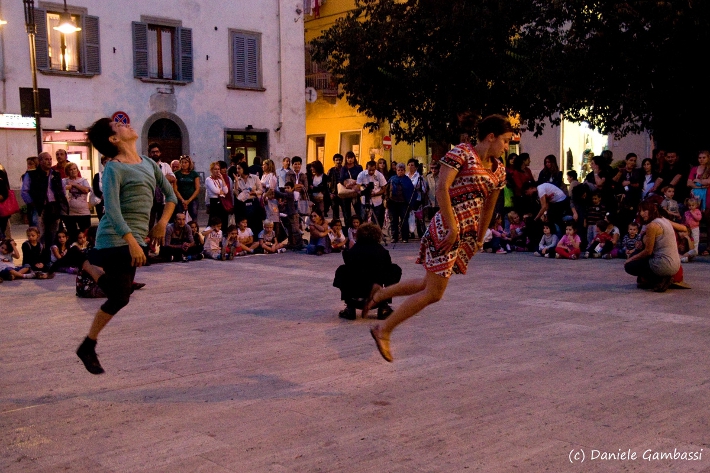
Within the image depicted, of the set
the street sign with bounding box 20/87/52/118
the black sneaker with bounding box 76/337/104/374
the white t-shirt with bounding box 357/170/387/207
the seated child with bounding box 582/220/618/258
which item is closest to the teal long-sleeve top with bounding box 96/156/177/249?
the black sneaker with bounding box 76/337/104/374

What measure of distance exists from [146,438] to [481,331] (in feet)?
12.2

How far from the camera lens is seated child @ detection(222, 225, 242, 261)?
14727mm

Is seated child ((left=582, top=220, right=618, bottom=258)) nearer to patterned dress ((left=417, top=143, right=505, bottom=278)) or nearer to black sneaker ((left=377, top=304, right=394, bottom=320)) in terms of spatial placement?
black sneaker ((left=377, top=304, right=394, bottom=320))

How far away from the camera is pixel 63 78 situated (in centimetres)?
2561

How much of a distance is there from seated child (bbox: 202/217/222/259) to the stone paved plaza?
475cm

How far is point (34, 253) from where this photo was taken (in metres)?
12.8

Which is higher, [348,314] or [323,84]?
→ [323,84]

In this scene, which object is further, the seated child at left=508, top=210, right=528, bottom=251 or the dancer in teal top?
the seated child at left=508, top=210, right=528, bottom=251

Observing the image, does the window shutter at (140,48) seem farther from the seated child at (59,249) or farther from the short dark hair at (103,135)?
the short dark hair at (103,135)

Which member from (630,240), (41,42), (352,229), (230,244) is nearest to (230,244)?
(230,244)


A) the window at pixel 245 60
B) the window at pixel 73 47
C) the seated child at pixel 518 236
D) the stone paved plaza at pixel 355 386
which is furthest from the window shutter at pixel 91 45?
the stone paved plaza at pixel 355 386

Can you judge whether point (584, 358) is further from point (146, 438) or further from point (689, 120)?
point (689, 120)

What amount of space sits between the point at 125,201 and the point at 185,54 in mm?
23233

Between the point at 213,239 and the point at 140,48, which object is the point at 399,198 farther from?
the point at 140,48
